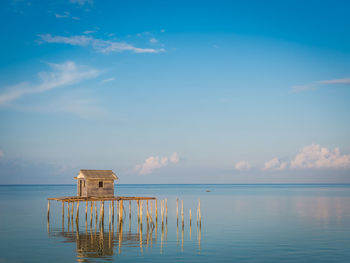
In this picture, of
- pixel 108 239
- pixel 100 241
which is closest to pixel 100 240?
pixel 100 241

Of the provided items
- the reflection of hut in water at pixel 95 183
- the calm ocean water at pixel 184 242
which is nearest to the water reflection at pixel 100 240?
the calm ocean water at pixel 184 242

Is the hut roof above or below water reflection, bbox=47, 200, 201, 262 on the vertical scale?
above

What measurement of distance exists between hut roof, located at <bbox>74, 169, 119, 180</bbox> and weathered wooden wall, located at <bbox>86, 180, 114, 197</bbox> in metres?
0.58

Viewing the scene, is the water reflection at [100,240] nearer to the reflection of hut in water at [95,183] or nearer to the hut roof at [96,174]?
the reflection of hut in water at [95,183]

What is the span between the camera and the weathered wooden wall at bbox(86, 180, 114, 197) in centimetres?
5166

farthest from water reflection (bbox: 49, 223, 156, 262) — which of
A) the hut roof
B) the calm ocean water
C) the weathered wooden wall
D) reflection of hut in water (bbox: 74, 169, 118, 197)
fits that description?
the hut roof

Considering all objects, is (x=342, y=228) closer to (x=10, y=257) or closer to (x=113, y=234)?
(x=113, y=234)

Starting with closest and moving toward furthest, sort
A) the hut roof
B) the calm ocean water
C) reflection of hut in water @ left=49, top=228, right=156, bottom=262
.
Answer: the calm ocean water, reflection of hut in water @ left=49, top=228, right=156, bottom=262, the hut roof

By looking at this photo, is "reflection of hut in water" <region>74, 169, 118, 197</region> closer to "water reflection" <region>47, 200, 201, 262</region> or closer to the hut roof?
the hut roof

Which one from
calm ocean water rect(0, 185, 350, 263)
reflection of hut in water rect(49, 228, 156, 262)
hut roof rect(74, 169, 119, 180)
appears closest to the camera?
calm ocean water rect(0, 185, 350, 263)

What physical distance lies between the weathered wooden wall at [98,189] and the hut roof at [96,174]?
0.58 metres

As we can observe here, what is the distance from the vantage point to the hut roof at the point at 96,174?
51834 millimetres

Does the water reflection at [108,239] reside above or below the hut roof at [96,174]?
below

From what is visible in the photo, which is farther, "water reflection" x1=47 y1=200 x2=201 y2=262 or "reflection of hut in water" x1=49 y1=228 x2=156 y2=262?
"water reflection" x1=47 y1=200 x2=201 y2=262
